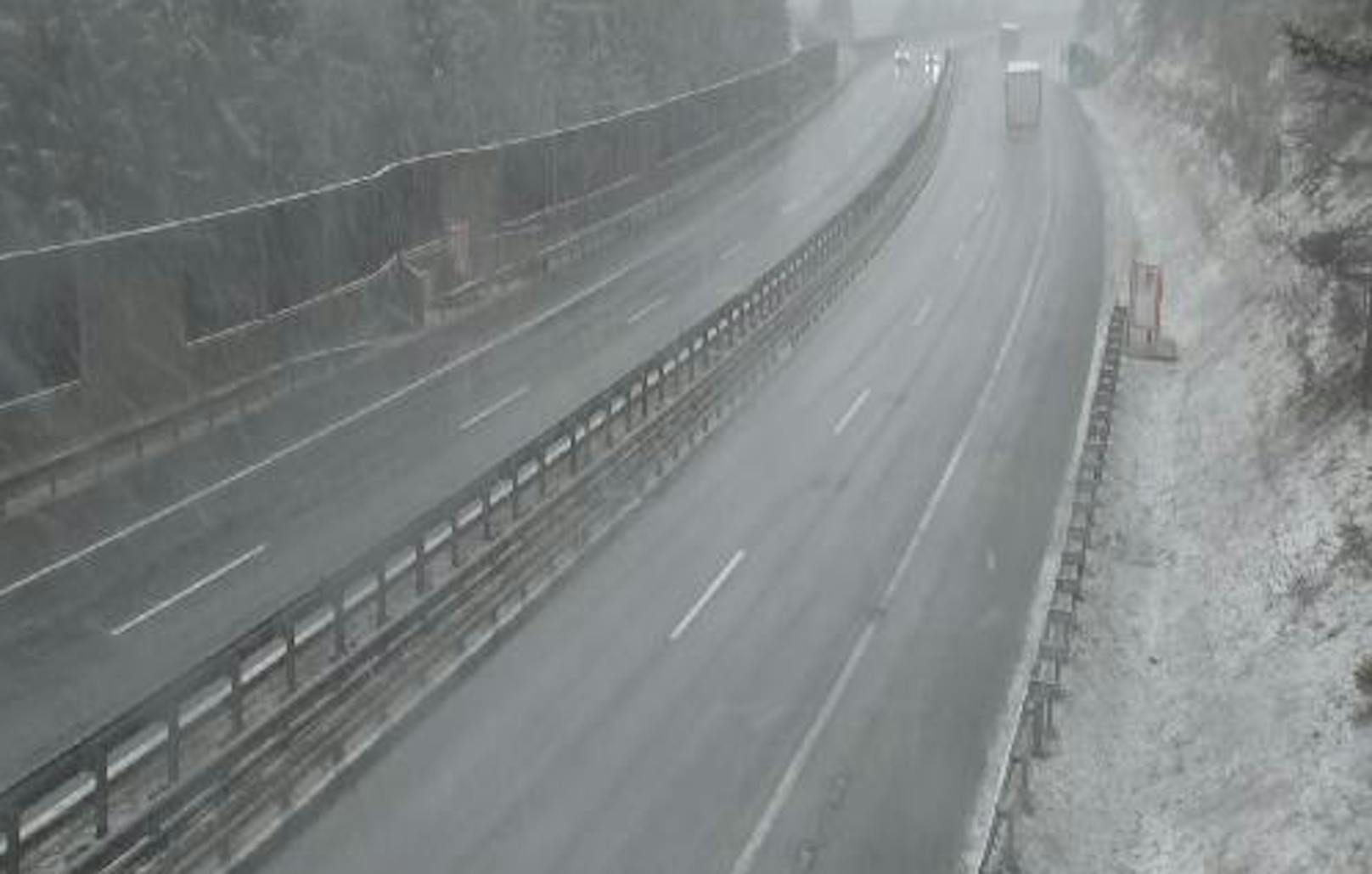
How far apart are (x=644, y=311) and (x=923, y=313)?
780 cm

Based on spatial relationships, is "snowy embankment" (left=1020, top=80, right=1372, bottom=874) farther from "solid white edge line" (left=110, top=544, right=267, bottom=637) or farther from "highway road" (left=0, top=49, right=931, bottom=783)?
"solid white edge line" (left=110, top=544, right=267, bottom=637)

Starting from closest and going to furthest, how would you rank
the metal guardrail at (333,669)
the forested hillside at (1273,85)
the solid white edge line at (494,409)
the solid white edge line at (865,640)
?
the metal guardrail at (333,669) → the solid white edge line at (865,640) → the forested hillside at (1273,85) → the solid white edge line at (494,409)

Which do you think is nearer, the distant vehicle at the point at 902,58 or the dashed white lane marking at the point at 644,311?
the dashed white lane marking at the point at 644,311

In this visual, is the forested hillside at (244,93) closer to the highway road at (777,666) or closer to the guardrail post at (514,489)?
the highway road at (777,666)

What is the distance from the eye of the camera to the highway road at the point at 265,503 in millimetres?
20422

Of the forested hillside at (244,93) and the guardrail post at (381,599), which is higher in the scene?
the forested hillside at (244,93)

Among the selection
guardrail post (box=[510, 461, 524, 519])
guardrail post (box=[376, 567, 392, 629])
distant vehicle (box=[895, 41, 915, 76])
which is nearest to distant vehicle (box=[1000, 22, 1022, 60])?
distant vehicle (box=[895, 41, 915, 76])

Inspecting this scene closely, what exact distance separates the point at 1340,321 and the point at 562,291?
2414cm

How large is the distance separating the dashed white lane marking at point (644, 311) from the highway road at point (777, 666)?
7.26 metres

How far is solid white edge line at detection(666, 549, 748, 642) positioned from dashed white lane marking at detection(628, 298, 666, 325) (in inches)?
739

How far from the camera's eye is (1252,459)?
26250 millimetres

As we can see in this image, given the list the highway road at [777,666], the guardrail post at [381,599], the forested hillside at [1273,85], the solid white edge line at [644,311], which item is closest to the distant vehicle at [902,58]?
the forested hillside at [1273,85]

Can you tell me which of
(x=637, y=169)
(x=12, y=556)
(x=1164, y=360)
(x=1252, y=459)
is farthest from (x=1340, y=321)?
(x=637, y=169)

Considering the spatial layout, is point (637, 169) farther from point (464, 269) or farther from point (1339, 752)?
point (1339, 752)
